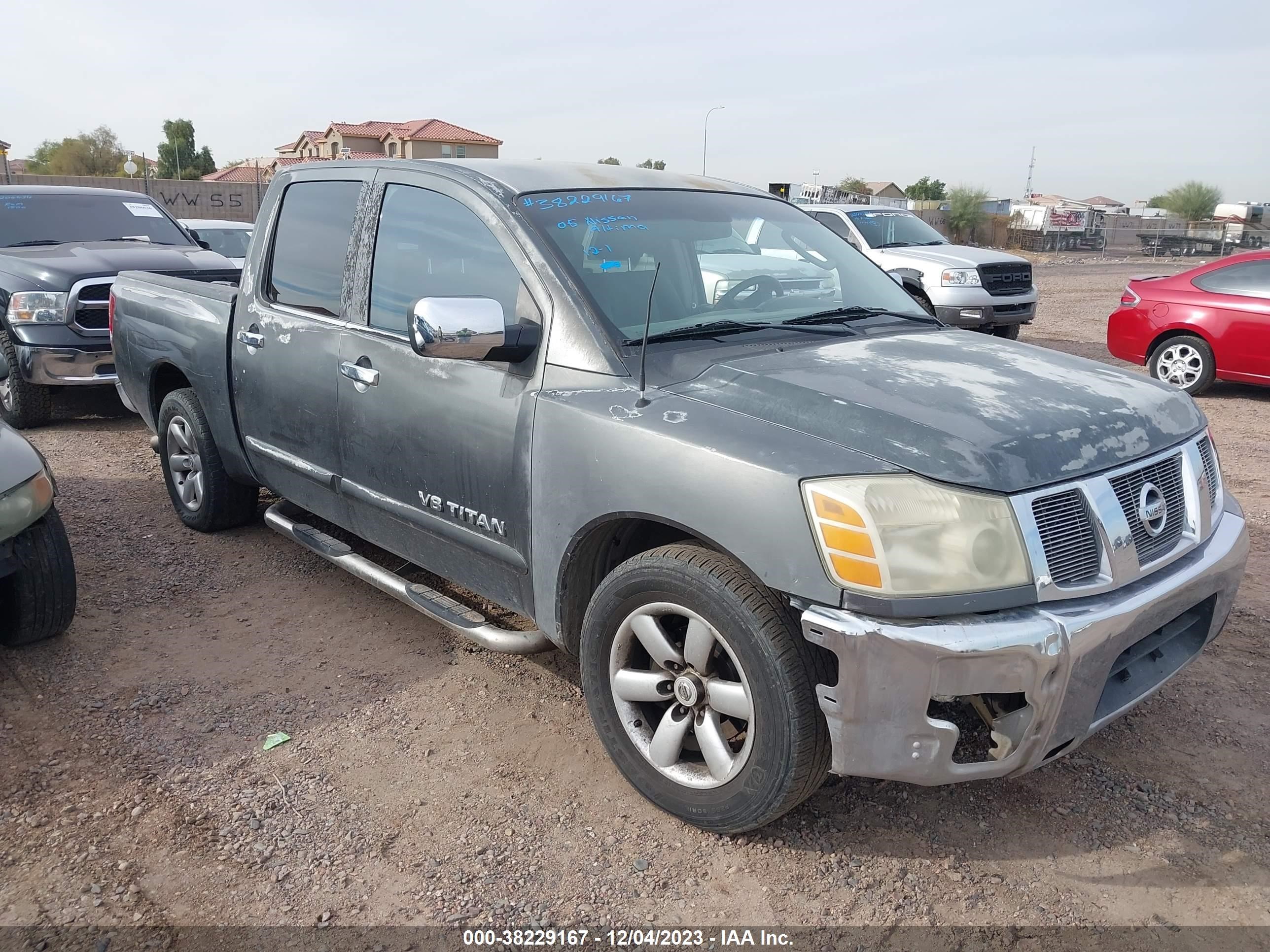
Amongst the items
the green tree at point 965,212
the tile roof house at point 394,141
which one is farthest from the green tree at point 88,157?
the green tree at point 965,212

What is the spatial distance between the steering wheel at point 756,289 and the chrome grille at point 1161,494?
133 cm

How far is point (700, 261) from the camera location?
3.40m

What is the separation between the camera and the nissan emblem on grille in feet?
8.27

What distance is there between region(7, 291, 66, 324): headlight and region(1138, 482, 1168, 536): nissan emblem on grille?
24.6ft

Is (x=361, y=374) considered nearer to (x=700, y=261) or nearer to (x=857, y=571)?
(x=700, y=261)

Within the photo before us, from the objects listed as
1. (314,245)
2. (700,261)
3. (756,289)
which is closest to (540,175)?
(700,261)

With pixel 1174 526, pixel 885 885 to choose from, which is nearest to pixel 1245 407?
pixel 1174 526

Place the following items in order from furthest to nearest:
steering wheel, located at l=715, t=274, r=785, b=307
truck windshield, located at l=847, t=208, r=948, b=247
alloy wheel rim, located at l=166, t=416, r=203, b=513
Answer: truck windshield, located at l=847, t=208, r=948, b=247, alloy wheel rim, located at l=166, t=416, r=203, b=513, steering wheel, located at l=715, t=274, r=785, b=307

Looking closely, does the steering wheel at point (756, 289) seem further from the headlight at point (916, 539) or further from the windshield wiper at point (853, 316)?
the headlight at point (916, 539)

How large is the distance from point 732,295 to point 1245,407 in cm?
772

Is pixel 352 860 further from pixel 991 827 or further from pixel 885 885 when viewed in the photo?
pixel 991 827

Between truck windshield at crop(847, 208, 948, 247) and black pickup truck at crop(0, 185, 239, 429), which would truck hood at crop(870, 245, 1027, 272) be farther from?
black pickup truck at crop(0, 185, 239, 429)

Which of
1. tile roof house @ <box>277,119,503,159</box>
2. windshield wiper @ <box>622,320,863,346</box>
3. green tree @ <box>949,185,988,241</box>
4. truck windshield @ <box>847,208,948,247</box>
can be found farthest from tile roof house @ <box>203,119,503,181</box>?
windshield wiper @ <box>622,320,863,346</box>

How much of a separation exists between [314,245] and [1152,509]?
320 centimetres
